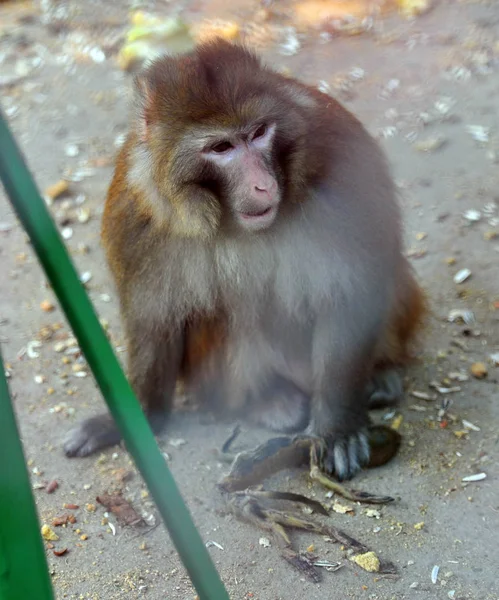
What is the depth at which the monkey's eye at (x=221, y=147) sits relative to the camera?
3.03 meters

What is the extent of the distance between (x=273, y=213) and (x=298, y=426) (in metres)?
1.14

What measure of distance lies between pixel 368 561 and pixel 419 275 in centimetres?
195

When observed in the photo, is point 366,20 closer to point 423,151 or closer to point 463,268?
point 423,151

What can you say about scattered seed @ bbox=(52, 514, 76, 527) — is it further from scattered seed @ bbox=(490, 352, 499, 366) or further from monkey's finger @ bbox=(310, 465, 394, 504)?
scattered seed @ bbox=(490, 352, 499, 366)

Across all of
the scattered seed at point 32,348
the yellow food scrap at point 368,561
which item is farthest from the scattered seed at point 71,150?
the yellow food scrap at point 368,561

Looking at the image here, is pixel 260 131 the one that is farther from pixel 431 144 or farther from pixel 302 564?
pixel 431 144

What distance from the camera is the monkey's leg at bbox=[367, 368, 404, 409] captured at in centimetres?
397

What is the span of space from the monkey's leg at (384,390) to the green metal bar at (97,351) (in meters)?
1.85

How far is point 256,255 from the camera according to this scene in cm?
337

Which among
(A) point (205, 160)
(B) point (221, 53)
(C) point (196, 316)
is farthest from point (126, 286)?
(B) point (221, 53)

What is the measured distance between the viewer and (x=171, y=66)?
3107 mm

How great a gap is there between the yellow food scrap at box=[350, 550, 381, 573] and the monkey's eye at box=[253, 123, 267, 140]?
148 cm

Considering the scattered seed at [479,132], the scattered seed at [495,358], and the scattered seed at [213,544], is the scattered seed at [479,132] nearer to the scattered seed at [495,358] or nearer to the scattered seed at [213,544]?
the scattered seed at [495,358]

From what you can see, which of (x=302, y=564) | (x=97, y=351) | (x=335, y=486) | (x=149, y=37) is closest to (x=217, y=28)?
(x=149, y=37)
